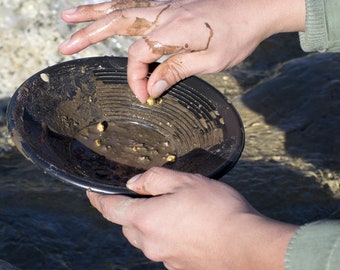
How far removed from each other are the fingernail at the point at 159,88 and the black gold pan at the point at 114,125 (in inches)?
5.6

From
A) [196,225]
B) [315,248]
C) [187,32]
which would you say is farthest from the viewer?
[187,32]

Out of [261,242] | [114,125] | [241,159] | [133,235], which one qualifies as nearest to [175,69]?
[114,125]

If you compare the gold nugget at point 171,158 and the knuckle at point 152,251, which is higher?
the knuckle at point 152,251

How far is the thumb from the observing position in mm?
2426

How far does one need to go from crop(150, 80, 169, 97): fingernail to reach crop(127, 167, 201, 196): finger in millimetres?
620

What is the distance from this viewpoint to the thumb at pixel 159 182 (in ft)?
7.96

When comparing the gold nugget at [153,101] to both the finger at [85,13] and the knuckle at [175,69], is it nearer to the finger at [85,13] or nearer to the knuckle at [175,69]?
the knuckle at [175,69]

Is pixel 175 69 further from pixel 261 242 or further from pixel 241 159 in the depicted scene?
pixel 241 159

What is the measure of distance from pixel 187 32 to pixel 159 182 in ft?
2.43

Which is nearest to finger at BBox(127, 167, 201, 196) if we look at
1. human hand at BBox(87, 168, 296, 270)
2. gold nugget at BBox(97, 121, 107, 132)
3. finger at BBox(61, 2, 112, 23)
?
human hand at BBox(87, 168, 296, 270)

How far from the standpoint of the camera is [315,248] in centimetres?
204

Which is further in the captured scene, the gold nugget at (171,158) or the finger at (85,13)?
the finger at (85,13)

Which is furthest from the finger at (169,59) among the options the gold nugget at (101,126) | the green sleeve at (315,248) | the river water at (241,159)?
the river water at (241,159)

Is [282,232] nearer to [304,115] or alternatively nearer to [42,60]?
[304,115]
